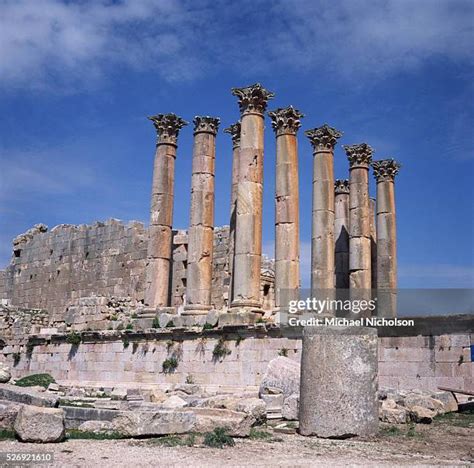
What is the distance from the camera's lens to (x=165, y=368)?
69.0ft

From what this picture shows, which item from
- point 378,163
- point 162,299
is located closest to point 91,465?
point 162,299

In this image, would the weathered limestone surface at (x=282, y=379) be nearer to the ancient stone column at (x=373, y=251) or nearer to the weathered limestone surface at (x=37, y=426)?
the weathered limestone surface at (x=37, y=426)

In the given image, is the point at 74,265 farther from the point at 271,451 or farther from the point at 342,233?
the point at 271,451

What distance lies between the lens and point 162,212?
2427 cm

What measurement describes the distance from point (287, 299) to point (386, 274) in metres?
6.16

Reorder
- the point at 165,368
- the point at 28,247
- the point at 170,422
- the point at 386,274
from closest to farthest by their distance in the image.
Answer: the point at 170,422 → the point at 165,368 → the point at 386,274 → the point at 28,247

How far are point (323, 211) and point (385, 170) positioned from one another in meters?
4.87

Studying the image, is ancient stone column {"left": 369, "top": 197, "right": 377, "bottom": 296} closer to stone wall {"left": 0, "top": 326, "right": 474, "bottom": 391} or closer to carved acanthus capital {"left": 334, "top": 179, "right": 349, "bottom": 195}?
carved acanthus capital {"left": 334, "top": 179, "right": 349, "bottom": 195}

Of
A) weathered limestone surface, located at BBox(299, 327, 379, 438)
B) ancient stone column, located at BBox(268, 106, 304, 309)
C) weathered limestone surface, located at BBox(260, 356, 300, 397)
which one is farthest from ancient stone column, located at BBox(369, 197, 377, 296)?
weathered limestone surface, located at BBox(299, 327, 379, 438)

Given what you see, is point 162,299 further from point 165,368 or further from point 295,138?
point 295,138

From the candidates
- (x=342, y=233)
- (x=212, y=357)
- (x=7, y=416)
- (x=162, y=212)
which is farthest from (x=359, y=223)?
(x=7, y=416)

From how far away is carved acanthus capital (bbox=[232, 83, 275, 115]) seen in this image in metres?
22.1

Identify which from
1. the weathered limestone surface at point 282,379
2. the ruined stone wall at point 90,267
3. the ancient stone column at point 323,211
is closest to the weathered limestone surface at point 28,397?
the weathered limestone surface at point 282,379

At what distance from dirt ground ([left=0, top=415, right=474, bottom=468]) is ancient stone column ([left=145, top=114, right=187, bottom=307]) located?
1376 cm
